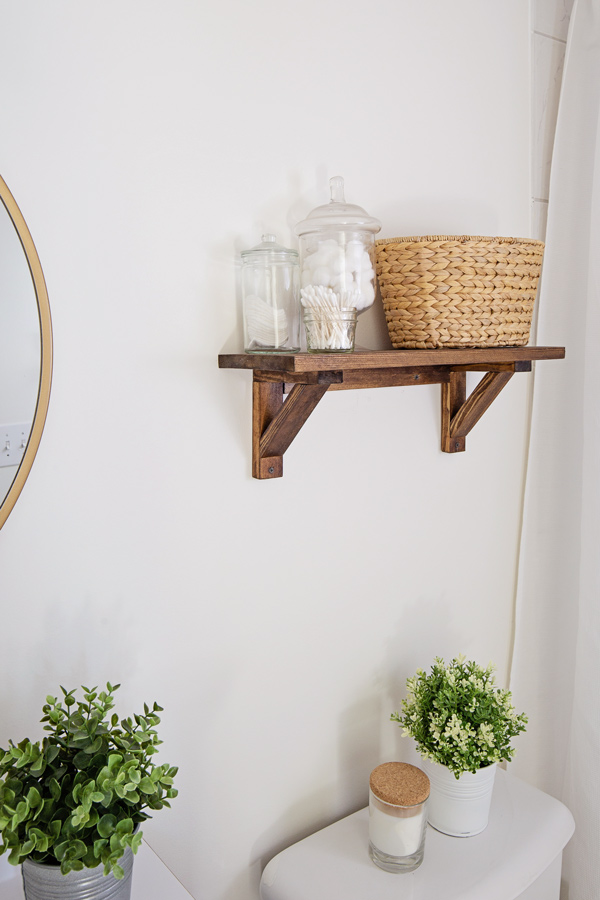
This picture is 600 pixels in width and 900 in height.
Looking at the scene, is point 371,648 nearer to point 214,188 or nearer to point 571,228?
point 214,188

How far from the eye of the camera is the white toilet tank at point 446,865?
958 mm

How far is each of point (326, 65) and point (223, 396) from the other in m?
0.51

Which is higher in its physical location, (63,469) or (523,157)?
(523,157)

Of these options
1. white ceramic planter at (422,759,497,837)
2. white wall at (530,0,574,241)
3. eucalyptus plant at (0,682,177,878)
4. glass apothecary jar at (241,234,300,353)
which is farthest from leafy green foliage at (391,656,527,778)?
white wall at (530,0,574,241)

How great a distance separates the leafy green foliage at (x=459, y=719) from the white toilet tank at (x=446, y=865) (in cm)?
12

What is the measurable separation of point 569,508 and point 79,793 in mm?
1066

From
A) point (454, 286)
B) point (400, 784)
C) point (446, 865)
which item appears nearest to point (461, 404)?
point (454, 286)

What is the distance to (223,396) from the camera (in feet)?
3.09

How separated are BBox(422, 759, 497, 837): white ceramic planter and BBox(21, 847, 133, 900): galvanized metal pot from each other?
57cm

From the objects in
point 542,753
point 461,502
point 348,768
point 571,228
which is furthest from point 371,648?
point 571,228

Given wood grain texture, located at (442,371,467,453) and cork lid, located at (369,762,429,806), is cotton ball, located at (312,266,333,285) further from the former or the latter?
cork lid, located at (369,762,429,806)

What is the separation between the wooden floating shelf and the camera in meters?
0.82

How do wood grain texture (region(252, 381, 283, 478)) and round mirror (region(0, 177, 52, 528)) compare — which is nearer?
round mirror (region(0, 177, 52, 528))

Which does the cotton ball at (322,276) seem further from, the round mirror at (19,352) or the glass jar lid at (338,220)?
the round mirror at (19,352)
